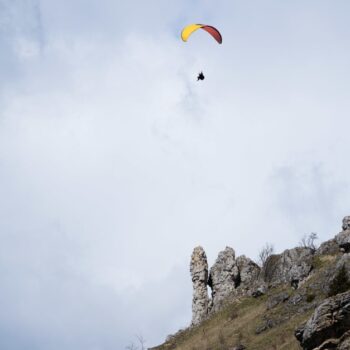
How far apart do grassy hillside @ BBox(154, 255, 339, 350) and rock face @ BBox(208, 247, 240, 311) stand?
4.04 metres

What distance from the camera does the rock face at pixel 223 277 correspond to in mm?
73250

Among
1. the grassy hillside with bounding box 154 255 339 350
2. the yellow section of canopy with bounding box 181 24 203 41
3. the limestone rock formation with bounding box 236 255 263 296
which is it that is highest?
the yellow section of canopy with bounding box 181 24 203 41

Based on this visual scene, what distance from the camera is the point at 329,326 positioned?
29.9 metres

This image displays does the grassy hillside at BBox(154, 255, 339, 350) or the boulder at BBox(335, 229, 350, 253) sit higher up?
the boulder at BBox(335, 229, 350, 253)

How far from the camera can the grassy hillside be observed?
4734 centimetres

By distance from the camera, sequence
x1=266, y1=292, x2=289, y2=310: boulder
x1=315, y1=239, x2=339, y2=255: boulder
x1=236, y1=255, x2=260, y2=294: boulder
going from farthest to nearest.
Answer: x1=236, y1=255, x2=260, y2=294: boulder < x1=315, y1=239, x2=339, y2=255: boulder < x1=266, y1=292, x2=289, y2=310: boulder

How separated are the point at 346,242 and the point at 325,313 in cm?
2806

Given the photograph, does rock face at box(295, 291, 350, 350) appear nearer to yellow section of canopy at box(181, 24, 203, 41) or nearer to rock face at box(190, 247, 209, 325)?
yellow section of canopy at box(181, 24, 203, 41)

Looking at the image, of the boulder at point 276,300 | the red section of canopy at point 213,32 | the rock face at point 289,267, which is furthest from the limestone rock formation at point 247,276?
the red section of canopy at point 213,32

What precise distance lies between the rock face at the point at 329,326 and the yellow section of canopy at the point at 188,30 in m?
28.0

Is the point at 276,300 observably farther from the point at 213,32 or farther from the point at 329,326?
the point at 329,326

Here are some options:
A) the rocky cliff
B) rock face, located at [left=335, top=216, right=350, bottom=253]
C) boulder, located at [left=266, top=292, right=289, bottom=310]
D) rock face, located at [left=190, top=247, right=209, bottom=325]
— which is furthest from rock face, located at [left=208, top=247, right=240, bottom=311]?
rock face, located at [left=335, top=216, right=350, bottom=253]

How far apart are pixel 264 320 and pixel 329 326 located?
24475mm

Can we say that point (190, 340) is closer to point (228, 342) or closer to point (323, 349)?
point (228, 342)
